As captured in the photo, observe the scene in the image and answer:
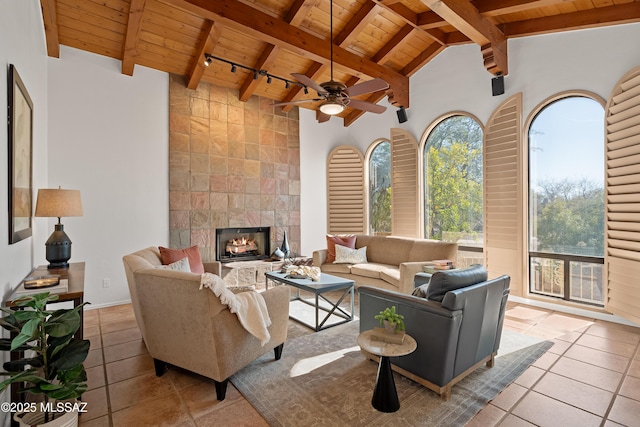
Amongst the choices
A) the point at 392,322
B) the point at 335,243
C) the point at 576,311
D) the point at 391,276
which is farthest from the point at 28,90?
the point at 576,311

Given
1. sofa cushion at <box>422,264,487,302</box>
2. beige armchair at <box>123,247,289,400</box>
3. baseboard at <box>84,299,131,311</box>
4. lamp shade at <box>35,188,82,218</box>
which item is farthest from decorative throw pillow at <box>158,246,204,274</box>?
sofa cushion at <box>422,264,487,302</box>

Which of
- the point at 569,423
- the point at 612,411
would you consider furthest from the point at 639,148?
the point at 569,423

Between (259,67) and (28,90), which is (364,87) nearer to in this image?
(259,67)

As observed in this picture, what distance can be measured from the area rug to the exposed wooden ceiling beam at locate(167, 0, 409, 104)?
11.7 feet

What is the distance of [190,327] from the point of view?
225 centimetres

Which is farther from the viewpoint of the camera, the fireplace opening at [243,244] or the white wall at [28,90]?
the fireplace opening at [243,244]

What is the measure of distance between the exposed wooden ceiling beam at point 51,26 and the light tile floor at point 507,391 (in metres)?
3.48

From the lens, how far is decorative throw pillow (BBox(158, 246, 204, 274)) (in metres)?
3.69

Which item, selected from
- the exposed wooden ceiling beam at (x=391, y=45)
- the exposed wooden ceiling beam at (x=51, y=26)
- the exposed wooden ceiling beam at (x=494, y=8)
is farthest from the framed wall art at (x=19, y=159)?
the exposed wooden ceiling beam at (x=391, y=45)

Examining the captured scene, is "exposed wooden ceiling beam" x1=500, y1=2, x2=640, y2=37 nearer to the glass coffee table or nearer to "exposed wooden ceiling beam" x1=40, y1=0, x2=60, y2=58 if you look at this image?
the glass coffee table

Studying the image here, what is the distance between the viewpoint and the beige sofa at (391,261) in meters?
4.29

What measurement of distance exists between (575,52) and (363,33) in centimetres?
272

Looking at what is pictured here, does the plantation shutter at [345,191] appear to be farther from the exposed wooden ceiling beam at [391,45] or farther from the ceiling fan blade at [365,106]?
the ceiling fan blade at [365,106]

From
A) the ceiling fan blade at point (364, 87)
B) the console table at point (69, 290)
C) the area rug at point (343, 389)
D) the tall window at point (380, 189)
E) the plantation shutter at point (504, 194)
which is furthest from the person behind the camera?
the tall window at point (380, 189)
